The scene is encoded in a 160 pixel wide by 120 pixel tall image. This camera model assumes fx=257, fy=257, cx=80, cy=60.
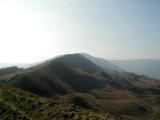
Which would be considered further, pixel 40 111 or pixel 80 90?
pixel 80 90

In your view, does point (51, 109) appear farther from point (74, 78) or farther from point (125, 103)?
point (74, 78)

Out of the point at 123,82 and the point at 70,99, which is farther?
the point at 123,82

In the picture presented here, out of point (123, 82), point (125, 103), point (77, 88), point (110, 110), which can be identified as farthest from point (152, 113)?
point (123, 82)

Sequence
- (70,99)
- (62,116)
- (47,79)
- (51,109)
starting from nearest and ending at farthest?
(62,116)
(51,109)
(70,99)
(47,79)

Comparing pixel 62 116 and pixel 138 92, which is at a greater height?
pixel 62 116

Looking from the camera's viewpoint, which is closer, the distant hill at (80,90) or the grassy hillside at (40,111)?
the grassy hillside at (40,111)

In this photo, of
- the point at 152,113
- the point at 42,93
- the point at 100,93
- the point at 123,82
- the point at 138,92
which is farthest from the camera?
the point at 123,82

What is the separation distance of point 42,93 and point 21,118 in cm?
6548

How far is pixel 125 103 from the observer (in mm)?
106938

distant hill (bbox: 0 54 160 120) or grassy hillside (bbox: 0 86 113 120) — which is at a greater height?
grassy hillside (bbox: 0 86 113 120)

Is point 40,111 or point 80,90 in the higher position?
point 40,111

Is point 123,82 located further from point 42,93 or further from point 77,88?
point 42,93

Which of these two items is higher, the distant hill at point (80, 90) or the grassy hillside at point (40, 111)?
the grassy hillside at point (40, 111)

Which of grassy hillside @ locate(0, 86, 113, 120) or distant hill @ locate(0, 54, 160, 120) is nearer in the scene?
grassy hillside @ locate(0, 86, 113, 120)
